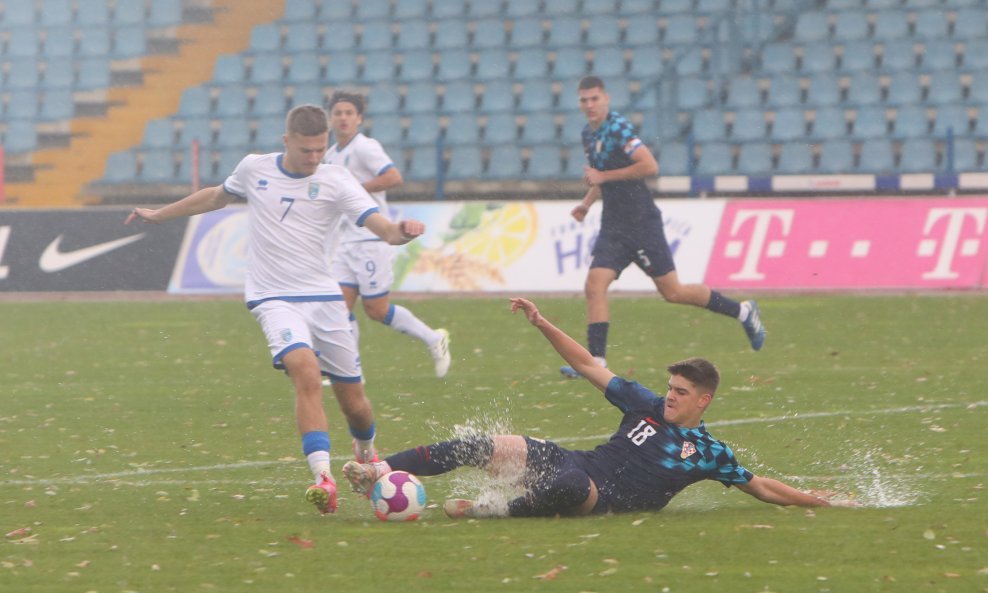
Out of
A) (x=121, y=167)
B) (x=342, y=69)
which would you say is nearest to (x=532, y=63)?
(x=342, y=69)

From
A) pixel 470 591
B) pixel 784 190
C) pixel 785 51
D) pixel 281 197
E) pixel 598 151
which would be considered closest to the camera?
pixel 470 591

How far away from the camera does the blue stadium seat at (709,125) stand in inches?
963

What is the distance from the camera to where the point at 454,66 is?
27.0m

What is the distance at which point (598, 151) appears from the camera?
12.0 metres

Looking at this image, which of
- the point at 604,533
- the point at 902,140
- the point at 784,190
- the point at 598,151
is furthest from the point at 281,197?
the point at 902,140

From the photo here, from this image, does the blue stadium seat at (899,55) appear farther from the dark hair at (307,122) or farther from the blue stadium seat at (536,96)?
the dark hair at (307,122)

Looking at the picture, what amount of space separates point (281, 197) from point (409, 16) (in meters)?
21.1

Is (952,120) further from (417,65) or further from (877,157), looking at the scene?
(417,65)

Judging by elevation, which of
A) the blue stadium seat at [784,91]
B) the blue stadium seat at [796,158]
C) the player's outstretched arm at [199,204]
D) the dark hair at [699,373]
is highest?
the player's outstretched arm at [199,204]

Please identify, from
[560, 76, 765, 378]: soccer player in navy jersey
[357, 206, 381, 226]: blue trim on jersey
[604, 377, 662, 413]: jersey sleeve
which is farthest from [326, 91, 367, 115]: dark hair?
[604, 377, 662, 413]: jersey sleeve

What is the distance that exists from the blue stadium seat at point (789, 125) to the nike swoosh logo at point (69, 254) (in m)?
10.1

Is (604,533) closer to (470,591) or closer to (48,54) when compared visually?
(470,591)

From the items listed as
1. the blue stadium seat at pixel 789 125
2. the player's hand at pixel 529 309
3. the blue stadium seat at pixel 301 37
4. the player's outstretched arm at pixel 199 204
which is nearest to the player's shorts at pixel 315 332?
the player's outstretched arm at pixel 199 204

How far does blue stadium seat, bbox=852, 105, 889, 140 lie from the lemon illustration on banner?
6.63 metres
